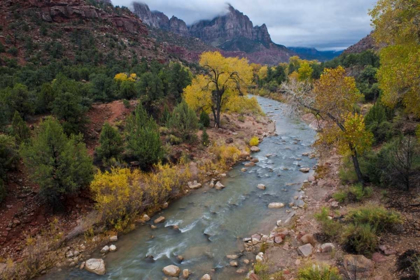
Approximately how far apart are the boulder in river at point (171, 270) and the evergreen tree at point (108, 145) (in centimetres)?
824

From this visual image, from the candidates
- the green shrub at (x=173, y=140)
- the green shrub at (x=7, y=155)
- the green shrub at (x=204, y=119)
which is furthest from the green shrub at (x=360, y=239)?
the green shrub at (x=204, y=119)

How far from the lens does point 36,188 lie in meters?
12.0

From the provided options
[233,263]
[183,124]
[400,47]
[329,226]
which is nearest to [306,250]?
[329,226]

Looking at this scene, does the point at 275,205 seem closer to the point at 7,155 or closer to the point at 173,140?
the point at 173,140

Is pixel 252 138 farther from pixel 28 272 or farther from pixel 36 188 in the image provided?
pixel 28 272

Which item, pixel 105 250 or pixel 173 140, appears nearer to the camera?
pixel 105 250

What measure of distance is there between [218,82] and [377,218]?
19003 mm

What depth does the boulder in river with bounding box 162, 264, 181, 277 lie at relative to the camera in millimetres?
8641

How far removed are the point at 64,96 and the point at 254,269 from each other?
16825 mm

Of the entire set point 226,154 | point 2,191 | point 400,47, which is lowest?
point 226,154

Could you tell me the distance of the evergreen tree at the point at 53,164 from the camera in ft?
34.0

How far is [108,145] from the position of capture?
1487 cm

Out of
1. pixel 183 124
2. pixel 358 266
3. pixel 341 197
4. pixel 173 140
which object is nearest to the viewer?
pixel 358 266

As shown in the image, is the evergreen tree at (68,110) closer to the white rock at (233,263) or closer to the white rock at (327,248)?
the white rock at (233,263)
